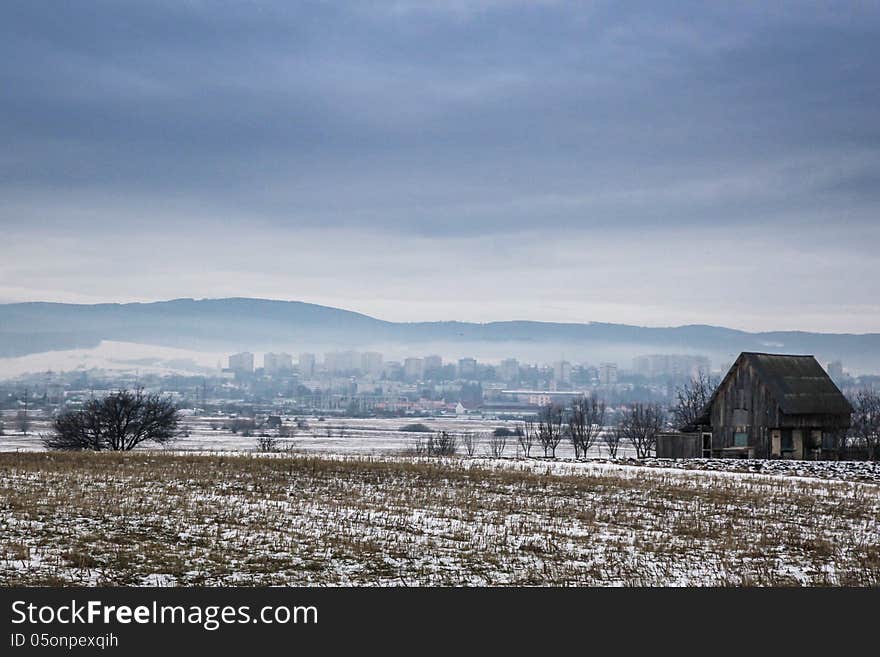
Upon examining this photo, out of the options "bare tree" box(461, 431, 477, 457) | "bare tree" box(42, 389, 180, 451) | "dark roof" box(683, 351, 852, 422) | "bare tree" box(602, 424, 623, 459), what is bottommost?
"bare tree" box(461, 431, 477, 457)

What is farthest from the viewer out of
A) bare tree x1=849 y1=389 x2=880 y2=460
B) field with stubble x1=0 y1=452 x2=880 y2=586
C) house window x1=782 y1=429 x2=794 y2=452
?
bare tree x1=849 y1=389 x2=880 y2=460

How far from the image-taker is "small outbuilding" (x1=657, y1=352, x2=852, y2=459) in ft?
207

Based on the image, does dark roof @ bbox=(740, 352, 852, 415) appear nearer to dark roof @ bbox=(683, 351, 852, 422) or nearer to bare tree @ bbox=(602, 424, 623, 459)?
dark roof @ bbox=(683, 351, 852, 422)

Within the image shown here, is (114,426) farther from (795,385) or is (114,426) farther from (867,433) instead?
(867,433)

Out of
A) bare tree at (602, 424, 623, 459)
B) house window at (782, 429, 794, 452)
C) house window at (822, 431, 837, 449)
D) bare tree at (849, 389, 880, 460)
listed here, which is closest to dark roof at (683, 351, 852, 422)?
house window at (782, 429, 794, 452)

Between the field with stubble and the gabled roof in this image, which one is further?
the gabled roof

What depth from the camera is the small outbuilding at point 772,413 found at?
63.0 meters

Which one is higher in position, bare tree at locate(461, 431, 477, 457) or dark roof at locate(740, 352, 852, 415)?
dark roof at locate(740, 352, 852, 415)

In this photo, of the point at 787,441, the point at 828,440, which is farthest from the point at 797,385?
the point at 828,440

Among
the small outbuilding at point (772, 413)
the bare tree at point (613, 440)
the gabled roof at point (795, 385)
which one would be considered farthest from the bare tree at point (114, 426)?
the gabled roof at point (795, 385)

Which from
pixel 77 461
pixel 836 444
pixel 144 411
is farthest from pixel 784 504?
pixel 144 411

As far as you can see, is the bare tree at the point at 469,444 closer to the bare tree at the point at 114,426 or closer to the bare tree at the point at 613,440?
the bare tree at the point at 613,440

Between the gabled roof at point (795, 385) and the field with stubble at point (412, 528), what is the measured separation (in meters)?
28.7

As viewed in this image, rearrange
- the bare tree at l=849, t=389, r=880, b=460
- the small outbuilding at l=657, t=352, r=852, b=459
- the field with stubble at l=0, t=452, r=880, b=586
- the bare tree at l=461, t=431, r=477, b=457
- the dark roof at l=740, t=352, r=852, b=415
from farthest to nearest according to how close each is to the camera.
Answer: the bare tree at l=461, t=431, r=477, b=457
the bare tree at l=849, t=389, r=880, b=460
the dark roof at l=740, t=352, r=852, b=415
the small outbuilding at l=657, t=352, r=852, b=459
the field with stubble at l=0, t=452, r=880, b=586
